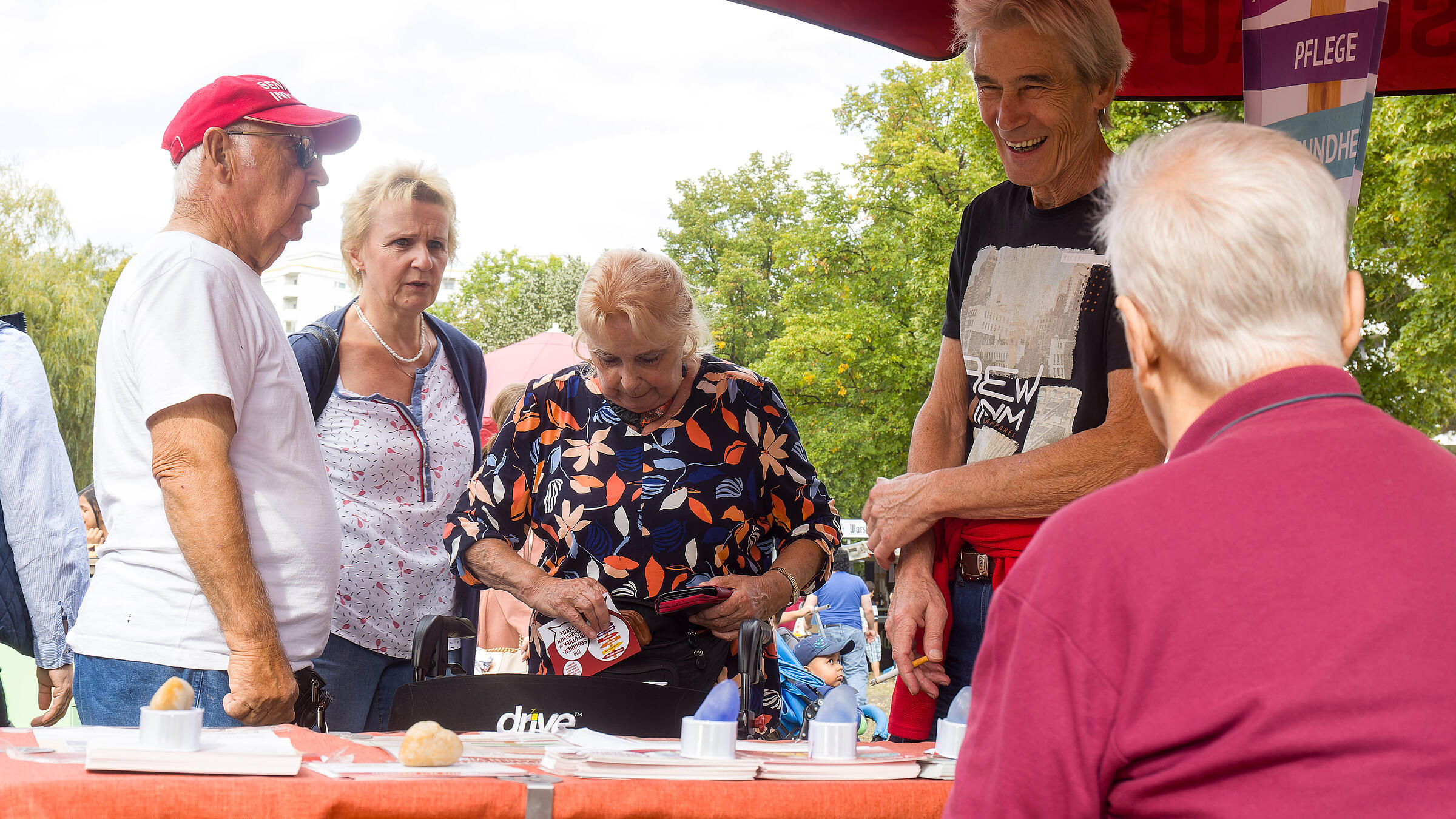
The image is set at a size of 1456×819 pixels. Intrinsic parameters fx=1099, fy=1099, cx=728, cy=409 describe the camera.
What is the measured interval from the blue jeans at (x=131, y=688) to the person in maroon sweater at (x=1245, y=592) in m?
1.48

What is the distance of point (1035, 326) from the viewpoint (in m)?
2.30

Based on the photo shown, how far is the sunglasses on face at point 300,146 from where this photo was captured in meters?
2.30

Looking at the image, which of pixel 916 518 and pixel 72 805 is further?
pixel 916 518

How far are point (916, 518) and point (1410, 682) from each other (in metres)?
1.40

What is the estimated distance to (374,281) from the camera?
351cm

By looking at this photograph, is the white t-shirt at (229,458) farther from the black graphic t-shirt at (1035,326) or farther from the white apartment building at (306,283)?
the white apartment building at (306,283)

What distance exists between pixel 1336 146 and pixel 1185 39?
4.02 feet

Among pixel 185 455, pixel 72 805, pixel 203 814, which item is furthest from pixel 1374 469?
pixel 185 455

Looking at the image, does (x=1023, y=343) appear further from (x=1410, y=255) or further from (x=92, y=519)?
(x=1410, y=255)

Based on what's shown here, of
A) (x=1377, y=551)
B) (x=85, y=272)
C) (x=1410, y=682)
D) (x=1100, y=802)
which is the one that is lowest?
(x=1100, y=802)

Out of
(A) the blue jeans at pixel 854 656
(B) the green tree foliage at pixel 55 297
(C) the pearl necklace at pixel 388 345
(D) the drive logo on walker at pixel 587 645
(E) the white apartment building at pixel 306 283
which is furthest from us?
(E) the white apartment building at pixel 306 283

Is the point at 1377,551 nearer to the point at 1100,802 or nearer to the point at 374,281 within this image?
the point at 1100,802

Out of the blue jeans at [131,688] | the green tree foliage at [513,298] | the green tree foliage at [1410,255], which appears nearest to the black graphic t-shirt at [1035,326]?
the blue jeans at [131,688]

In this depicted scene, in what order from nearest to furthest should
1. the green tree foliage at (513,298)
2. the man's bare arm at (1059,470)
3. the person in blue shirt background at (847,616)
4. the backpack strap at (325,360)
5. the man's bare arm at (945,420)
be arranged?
the man's bare arm at (1059,470), the man's bare arm at (945,420), the backpack strap at (325,360), the person in blue shirt background at (847,616), the green tree foliage at (513,298)
